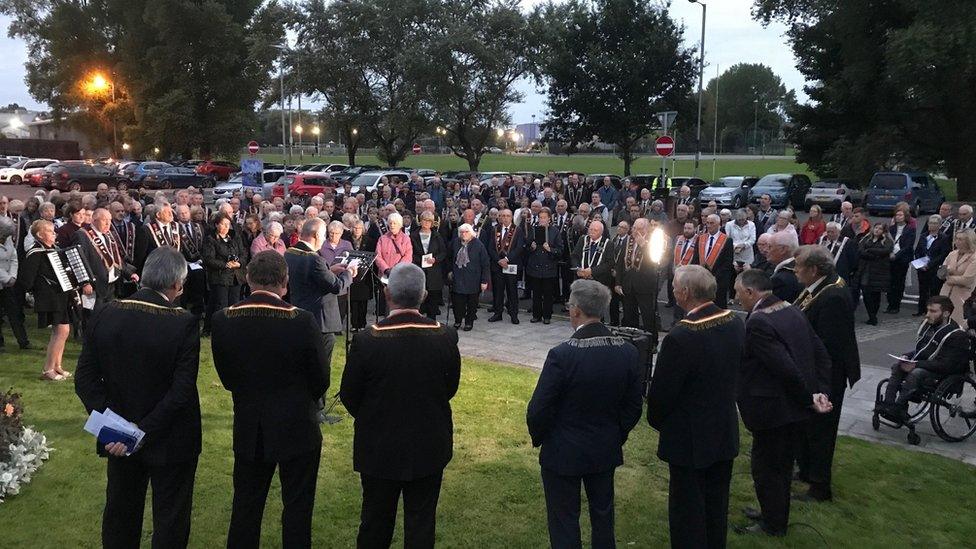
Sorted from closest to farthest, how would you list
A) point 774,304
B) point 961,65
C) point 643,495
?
point 774,304 → point 643,495 → point 961,65

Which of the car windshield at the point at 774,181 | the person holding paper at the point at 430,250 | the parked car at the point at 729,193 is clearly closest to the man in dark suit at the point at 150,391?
the person holding paper at the point at 430,250

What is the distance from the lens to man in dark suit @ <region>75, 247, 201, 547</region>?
12.6 feet

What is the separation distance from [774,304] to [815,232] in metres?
8.87

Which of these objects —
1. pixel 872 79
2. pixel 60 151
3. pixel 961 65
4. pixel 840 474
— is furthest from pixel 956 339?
pixel 60 151

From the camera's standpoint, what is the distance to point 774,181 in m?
32.3

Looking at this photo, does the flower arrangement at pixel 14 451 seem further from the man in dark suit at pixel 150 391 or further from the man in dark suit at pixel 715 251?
the man in dark suit at pixel 715 251

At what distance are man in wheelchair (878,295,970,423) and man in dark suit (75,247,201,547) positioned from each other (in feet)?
20.2

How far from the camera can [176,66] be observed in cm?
4838

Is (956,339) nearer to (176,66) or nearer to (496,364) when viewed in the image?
(496,364)

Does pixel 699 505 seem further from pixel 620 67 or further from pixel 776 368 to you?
pixel 620 67

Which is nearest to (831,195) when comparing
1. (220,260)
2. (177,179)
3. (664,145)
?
(664,145)

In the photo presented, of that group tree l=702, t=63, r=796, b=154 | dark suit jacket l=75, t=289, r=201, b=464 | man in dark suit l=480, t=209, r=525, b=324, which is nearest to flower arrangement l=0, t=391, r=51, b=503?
dark suit jacket l=75, t=289, r=201, b=464

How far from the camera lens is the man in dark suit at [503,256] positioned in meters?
12.0

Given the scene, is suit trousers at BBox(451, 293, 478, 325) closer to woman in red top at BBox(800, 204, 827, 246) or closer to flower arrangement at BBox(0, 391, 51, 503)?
woman in red top at BBox(800, 204, 827, 246)
